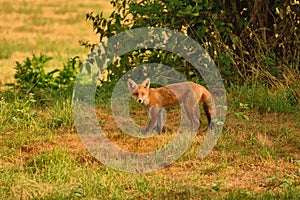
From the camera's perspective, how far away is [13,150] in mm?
7156

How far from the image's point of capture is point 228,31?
9.62 metres

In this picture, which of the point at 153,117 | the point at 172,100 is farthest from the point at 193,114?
the point at 153,117

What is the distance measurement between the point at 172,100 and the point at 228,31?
2294 millimetres

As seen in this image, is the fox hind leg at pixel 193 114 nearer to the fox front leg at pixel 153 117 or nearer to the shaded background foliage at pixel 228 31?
the fox front leg at pixel 153 117

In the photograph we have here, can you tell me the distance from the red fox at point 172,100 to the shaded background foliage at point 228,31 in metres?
1.74

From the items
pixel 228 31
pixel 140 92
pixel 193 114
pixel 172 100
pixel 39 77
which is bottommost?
pixel 39 77

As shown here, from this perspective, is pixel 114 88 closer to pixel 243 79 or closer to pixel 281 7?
pixel 243 79

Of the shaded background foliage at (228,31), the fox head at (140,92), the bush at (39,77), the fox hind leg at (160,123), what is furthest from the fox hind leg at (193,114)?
the bush at (39,77)

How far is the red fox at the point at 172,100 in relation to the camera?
7.56 m

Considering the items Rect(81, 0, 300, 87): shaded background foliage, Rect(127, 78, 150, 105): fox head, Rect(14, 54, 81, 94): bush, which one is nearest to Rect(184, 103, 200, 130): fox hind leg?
Rect(127, 78, 150, 105): fox head

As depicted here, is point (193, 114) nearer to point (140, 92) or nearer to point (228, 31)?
point (140, 92)

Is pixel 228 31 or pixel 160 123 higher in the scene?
pixel 228 31

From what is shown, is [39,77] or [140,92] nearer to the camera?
[140,92]

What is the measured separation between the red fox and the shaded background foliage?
174 centimetres
